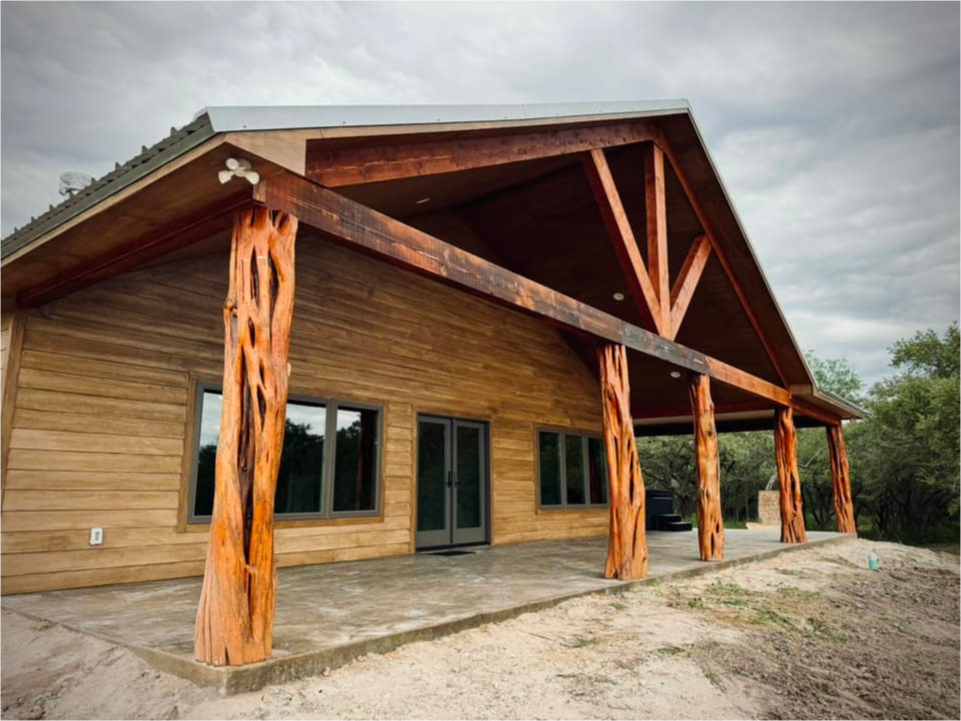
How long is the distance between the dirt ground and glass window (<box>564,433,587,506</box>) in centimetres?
595

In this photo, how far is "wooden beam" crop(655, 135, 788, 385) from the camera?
7.88m

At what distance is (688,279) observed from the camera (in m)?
7.86

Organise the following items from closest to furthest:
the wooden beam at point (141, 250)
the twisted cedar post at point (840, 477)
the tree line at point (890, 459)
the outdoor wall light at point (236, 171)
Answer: the outdoor wall light at point (236, 171), the wooden beam at point (141, 250), the twisted cedar post at point (840, 477), the tree line at point (890, 459)

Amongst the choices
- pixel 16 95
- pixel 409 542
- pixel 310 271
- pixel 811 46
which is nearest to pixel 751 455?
pixel 811 46

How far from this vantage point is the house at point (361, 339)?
314cm

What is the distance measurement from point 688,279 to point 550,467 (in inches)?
170

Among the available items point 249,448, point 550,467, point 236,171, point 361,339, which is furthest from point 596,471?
point 236,171

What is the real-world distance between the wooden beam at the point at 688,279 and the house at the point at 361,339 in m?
0.05

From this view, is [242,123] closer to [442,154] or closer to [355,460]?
[442,154]

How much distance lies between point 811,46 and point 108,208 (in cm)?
2424

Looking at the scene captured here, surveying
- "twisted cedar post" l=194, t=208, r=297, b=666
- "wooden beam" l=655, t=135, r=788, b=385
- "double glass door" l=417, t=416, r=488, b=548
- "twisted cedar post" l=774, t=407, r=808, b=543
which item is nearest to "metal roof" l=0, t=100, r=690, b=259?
"twisted cedar post" l=194, t=208, r=297, b=666

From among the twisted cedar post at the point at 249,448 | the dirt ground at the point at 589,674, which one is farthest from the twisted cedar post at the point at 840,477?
the twisted cedar post at the point at 249,448

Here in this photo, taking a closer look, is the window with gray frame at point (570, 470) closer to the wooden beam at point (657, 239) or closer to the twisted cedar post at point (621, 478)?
the wooden beam at point (657, 239)

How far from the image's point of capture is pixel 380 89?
2355 inches
